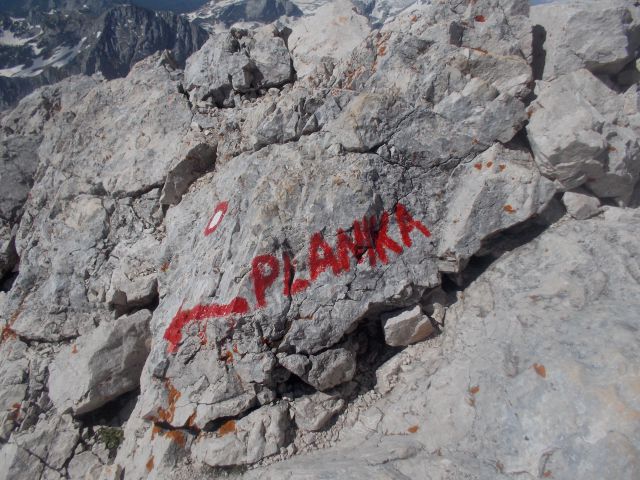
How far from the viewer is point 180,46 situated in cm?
9062

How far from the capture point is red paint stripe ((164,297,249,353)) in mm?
6320

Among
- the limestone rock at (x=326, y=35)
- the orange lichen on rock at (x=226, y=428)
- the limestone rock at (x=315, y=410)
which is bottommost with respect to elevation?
the limestone rock at (x=315, y=410)

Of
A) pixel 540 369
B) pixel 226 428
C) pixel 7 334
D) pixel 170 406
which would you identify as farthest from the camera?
pixel 7 334

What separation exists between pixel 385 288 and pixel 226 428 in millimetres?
3233

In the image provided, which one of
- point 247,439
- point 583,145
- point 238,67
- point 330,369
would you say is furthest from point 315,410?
point 238,67

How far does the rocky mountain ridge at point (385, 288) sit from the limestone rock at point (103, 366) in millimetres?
41

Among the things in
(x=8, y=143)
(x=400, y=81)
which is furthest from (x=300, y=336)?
(x=8, y=143)

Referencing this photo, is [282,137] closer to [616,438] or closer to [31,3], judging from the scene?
[616,438]

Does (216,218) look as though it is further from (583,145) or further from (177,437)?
(583,145)

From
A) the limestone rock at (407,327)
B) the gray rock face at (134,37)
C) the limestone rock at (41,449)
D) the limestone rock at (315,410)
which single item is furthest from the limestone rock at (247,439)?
the gray rock face at (134,37)

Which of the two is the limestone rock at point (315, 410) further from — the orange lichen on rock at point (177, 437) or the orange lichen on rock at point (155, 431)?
the orange lichen on rock at point (155, 431)

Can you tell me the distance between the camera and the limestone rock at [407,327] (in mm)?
6258

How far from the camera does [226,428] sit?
600cm

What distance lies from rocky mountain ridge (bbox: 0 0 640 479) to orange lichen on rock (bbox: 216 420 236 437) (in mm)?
37
